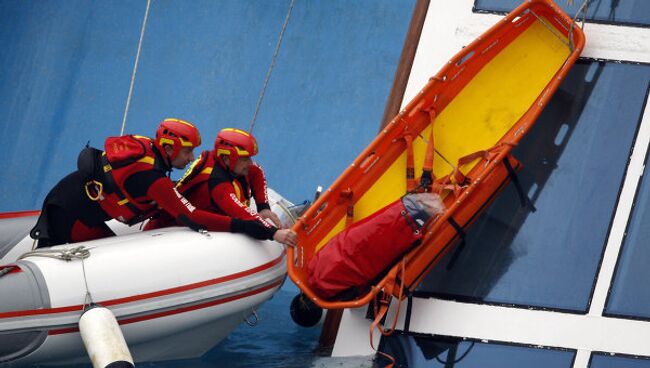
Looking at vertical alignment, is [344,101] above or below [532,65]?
below

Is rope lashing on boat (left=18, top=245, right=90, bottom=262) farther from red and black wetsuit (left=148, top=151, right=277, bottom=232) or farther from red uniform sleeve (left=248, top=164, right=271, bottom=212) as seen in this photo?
red uniform sleeve (left=248, top=164, right=271, bottom=212)

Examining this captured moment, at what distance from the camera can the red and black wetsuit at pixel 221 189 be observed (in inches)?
177

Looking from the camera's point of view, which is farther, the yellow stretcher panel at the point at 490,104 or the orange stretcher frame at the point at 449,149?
the yellow stretcher panel at the point at 490,104

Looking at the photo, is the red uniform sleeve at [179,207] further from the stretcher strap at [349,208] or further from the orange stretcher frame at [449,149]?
the stretcher strap at [349,208]

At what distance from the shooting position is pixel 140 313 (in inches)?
158

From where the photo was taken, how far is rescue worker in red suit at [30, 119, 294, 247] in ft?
14.0

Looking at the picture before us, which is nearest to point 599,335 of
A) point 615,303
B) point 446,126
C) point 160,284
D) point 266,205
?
point 615,303

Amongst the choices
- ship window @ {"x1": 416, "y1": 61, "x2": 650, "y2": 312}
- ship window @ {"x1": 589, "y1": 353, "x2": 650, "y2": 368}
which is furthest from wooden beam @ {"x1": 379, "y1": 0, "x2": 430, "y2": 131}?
ship window @ {"x1": 589, "y1": 353, "x2": 650, "y2": 368}

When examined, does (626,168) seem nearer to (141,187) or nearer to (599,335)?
(599,335)

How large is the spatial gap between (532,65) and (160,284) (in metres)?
2.38

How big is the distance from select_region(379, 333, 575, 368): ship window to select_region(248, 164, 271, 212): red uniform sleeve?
1.01 meters

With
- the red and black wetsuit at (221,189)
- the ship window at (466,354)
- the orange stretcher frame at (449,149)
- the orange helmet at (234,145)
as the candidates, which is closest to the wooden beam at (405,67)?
the orange stretcher frame at (449,149)

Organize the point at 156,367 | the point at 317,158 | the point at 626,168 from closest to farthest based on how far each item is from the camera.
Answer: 1. the point at 156,367
2. the point at 626,168
3. the point at 317,158

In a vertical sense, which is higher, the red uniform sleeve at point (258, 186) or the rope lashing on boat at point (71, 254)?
the red uniform sleeve at point (258, 186)
